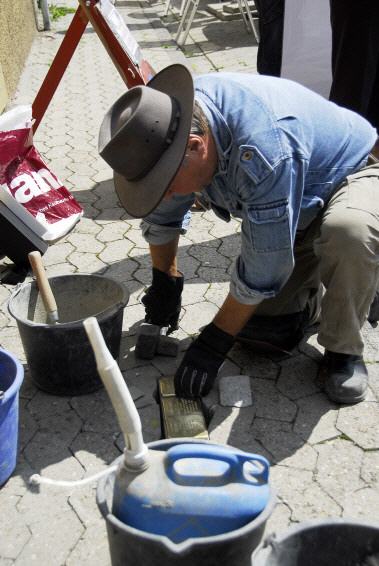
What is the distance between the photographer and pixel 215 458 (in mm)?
1781

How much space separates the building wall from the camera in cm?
696

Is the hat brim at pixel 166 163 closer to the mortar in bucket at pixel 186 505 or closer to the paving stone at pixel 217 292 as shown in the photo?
the mortar in bucket at pixel 186 505

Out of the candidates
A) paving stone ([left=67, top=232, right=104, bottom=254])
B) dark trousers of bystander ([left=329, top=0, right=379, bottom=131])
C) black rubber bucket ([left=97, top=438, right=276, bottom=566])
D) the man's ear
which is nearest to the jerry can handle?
black rubber bucket ([left=97, top=438, right=276, bottom=566])

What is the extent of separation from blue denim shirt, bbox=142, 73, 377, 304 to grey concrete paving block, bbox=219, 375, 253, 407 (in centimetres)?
56

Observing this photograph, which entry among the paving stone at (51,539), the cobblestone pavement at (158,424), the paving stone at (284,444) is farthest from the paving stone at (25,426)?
the paving stone at (284,444)

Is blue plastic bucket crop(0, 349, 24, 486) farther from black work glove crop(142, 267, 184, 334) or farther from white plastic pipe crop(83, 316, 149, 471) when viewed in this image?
black work glove crop(142, 267, 184, 334)

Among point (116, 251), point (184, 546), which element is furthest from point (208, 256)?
point (184, 546)

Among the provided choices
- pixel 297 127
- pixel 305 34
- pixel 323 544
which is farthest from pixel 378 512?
pixel 305 34

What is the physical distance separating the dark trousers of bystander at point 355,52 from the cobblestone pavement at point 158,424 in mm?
1080

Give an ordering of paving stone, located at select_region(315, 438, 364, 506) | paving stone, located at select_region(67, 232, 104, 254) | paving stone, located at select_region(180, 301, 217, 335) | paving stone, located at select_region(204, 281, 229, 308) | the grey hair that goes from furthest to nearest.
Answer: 1. paving stone, located at select_region(67, 232, 104, 254)
2. paving stone, located at select_region(204, 281, 229, 308)
3. paving stone, located at select_region(180, 301, 217, 335)
4. paving stone, located at select_region(315, 438, 364, 506)
5. the grey hair

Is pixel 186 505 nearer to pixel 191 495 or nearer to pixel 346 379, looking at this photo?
pixel 191 495

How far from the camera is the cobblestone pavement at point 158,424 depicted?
2420mm

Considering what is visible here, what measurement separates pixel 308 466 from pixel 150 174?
1.25 meters

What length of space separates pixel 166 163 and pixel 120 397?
881 millimetres
